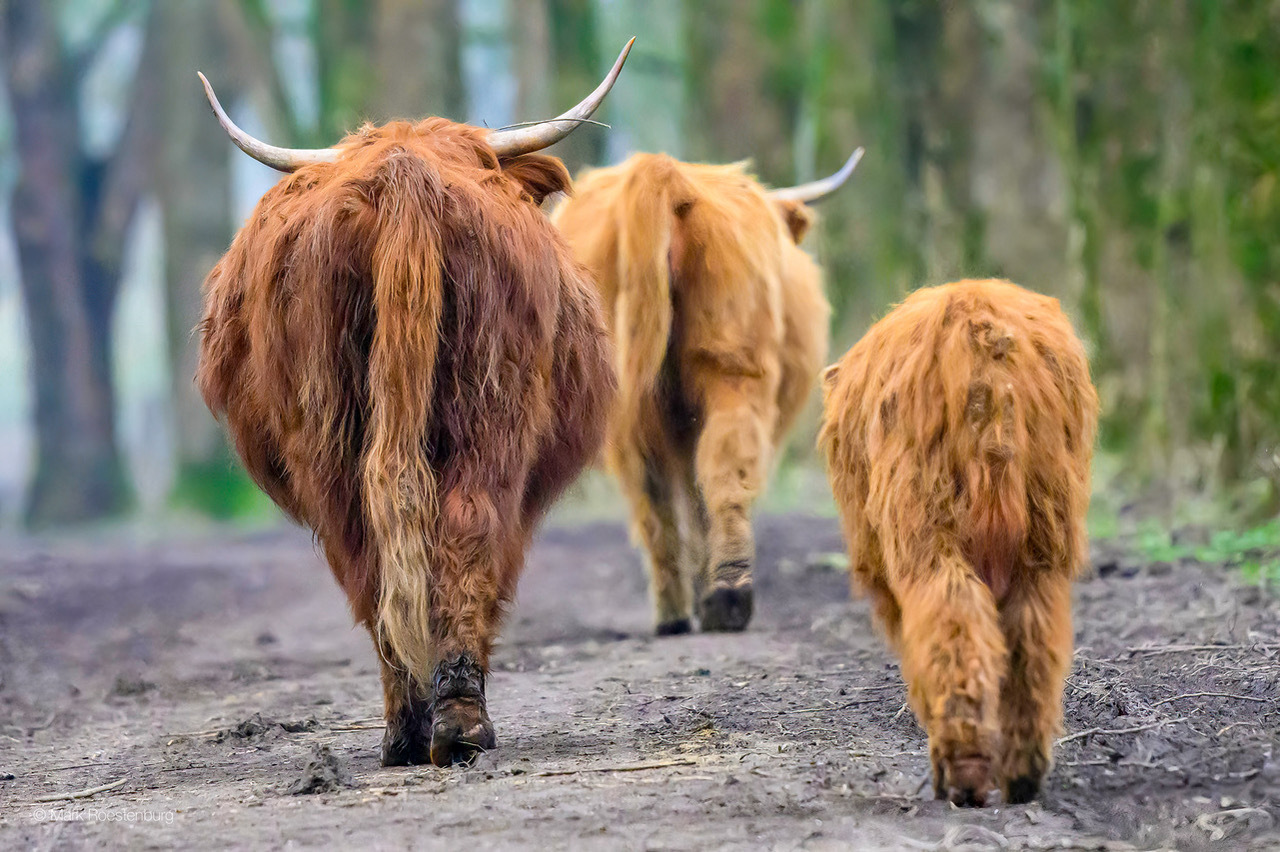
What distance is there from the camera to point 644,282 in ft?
22.3

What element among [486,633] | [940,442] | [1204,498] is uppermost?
[940,442]

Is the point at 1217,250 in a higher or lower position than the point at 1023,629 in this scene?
higher

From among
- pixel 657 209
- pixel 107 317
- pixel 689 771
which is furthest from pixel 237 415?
pixel 107 317

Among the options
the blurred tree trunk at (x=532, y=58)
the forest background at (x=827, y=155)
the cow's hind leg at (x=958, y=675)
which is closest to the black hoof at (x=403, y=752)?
the forest background at (x=827, y=155)

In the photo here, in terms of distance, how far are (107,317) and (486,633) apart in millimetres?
19559

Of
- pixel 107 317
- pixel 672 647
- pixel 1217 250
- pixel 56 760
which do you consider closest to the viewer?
pixel 56 760

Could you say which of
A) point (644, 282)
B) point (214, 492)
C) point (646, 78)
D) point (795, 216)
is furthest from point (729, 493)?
point (646, 78)

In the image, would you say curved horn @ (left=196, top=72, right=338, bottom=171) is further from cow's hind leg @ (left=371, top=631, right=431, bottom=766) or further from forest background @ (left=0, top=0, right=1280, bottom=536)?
cow's hind leg @ (left=371, top=631, right=431, bottom=766)

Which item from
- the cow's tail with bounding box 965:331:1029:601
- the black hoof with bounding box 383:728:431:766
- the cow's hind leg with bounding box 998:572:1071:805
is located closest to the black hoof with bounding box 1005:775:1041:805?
the cow's hind leg with bounding box 998:572:1071:805

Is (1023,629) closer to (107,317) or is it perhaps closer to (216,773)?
(216,773)

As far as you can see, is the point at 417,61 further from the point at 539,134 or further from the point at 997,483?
the point at 997,483

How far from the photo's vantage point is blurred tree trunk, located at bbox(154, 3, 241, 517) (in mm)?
19625

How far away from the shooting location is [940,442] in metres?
3.68

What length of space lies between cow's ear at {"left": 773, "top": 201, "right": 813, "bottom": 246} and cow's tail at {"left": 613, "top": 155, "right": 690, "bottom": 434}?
3.51 ft
